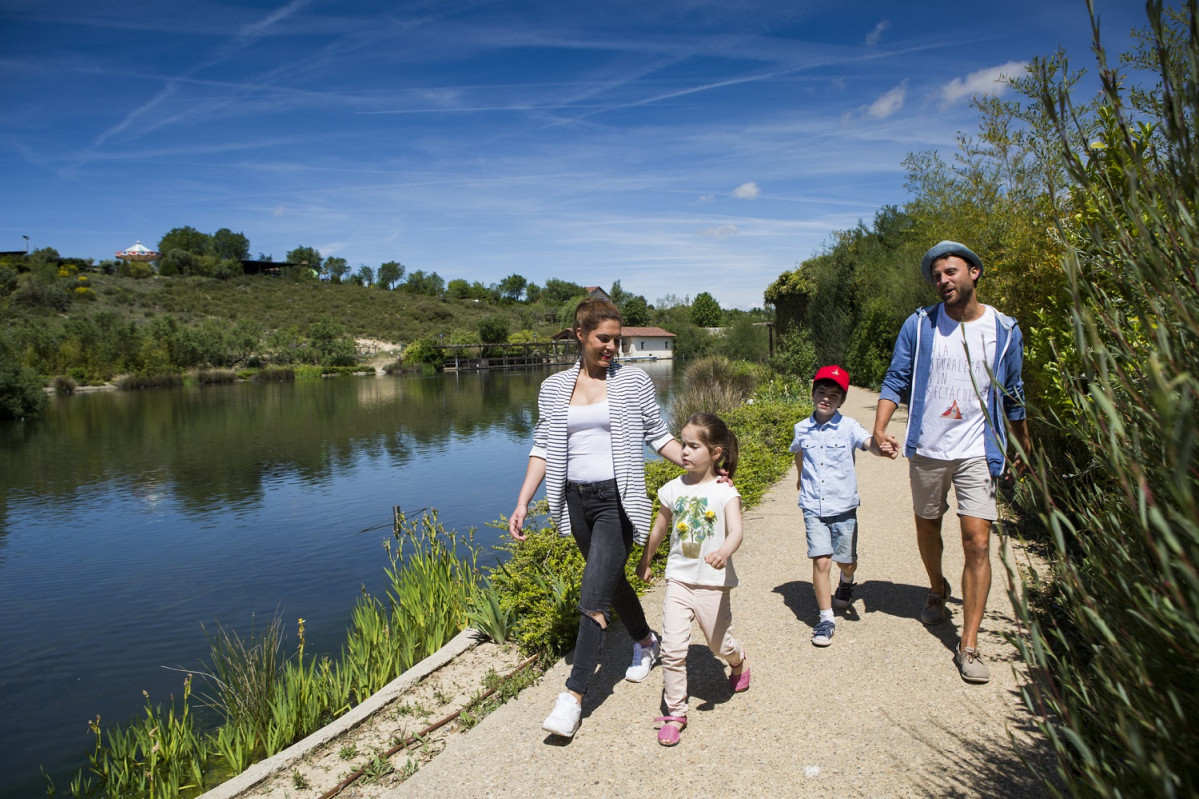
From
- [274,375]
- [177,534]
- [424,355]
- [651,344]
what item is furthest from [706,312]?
[177,534]

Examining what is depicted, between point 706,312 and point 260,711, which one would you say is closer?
point 260,711

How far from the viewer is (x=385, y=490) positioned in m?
14.3

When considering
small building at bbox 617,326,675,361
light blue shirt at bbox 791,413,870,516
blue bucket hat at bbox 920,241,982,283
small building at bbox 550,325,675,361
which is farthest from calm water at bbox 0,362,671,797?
Result: small building at bbox 617,326,675,361

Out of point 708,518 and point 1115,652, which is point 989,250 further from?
point 1115,652

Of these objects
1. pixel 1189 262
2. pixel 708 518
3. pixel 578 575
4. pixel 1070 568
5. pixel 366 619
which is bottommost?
pixel 366 619

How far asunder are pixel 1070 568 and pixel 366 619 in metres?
4.67

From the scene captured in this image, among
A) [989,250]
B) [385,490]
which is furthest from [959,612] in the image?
[385,490]

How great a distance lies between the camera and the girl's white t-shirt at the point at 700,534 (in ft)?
11.7

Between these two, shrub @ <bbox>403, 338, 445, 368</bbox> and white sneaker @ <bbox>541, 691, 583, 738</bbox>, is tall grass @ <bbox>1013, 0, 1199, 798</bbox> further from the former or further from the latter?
shrub @ <bbox>403, 338, 445, 368</bbox>

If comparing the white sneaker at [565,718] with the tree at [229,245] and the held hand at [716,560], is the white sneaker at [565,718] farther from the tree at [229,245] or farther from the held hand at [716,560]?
the tree at [229,245]

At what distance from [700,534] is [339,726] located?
2.17 metres

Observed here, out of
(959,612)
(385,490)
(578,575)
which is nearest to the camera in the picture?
(959,612)

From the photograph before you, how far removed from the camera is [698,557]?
11.7ft

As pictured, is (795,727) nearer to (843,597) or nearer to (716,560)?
(716,560)
